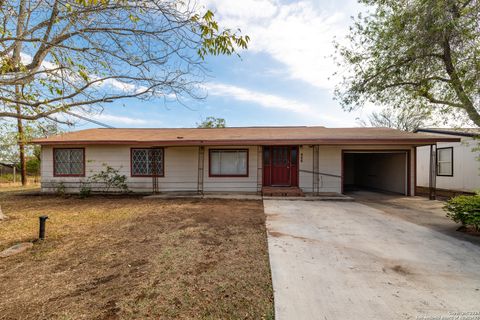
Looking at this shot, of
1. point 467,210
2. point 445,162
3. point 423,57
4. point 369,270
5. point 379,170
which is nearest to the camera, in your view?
point 369,270

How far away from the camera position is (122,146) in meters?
10.0

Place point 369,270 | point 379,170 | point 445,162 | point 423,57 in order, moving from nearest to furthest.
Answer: point 369,270 < point 423,57 < point 445,162 < point 379,170

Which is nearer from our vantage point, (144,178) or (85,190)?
(85,190)

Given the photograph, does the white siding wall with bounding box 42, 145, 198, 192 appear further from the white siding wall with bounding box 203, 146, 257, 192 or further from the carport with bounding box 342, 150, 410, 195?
the carport with bounding box 342, 150, 410, 195

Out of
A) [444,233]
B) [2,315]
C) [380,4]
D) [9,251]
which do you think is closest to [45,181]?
[9,251]

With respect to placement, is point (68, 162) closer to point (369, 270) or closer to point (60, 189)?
point (60, 189)

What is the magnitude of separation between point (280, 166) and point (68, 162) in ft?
32.1

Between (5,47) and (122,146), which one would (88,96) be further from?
(122,146)

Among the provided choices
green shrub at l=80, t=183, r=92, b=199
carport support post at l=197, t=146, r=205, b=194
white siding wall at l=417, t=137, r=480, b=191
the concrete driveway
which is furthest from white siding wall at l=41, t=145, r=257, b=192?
white siding wall at l=417, t=137, r=480, b=191

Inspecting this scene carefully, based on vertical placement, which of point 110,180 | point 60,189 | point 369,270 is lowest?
point 369,270

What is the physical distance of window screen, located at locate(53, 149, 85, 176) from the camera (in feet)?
33.3

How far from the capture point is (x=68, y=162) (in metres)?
10.2

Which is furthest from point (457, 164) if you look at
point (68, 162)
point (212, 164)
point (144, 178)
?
point (68, 162)

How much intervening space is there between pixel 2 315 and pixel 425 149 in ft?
53.4
